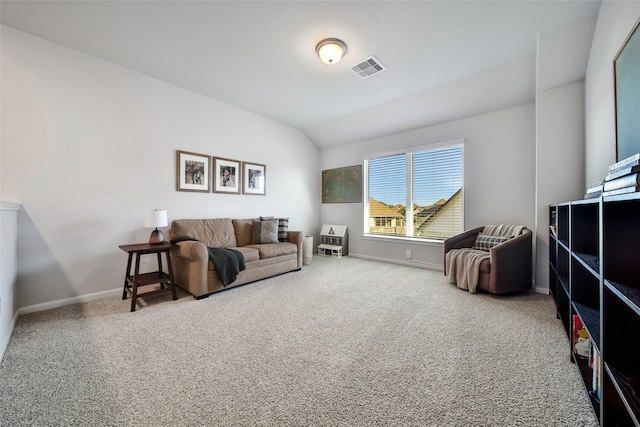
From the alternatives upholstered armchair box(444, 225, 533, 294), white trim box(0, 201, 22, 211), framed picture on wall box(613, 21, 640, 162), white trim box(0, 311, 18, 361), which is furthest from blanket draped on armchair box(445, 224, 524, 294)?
white trim box(0, 201, 22, 211)

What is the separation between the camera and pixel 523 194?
138 inches

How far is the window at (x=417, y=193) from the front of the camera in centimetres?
419

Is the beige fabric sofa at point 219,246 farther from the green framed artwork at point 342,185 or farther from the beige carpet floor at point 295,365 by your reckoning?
the green framed artwork at point 342,185

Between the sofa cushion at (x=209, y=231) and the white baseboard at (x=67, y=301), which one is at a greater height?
the sofa cushion at (x=209, y=231)

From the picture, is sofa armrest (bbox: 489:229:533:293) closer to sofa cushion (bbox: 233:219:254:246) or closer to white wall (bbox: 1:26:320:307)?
sofa cushion (bbox: 233:219:254:246)

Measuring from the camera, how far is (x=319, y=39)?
8.59 ft

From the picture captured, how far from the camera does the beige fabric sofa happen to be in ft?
9.62

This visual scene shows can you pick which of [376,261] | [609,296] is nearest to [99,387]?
[609,296]

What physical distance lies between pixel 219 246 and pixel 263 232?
0.71 m

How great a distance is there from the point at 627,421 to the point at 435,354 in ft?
2.86

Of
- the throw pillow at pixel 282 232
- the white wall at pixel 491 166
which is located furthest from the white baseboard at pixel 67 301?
the white wall at pixel 491 166

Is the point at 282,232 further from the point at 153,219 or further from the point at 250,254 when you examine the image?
the point at 153,219

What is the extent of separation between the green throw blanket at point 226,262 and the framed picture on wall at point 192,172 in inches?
36.2

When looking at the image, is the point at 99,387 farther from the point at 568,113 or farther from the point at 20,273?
the point at 568,113
